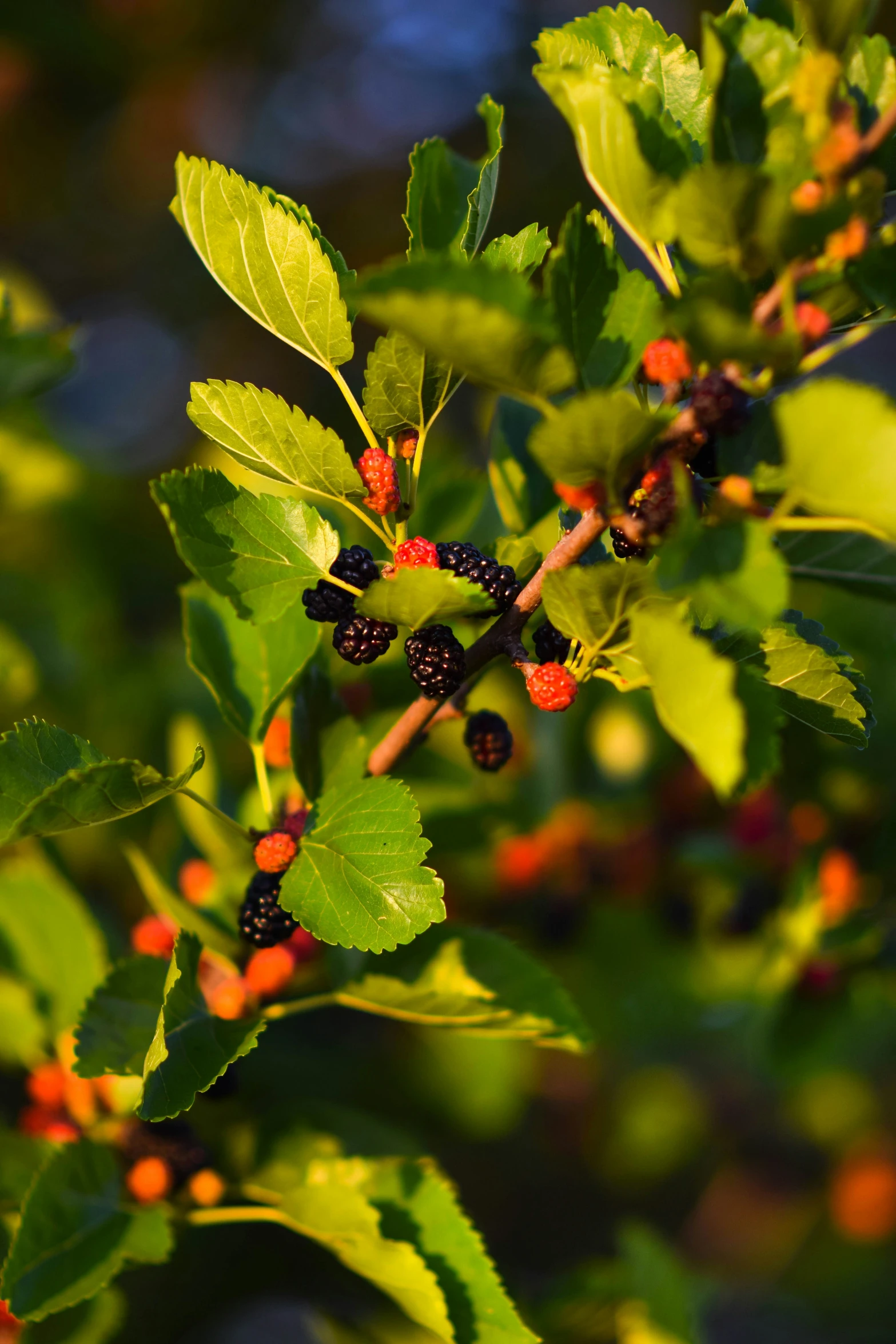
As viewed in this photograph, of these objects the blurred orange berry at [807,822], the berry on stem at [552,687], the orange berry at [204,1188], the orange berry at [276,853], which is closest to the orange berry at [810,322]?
the berry on stem at [552,687]

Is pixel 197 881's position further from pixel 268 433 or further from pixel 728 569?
pixel 728 569

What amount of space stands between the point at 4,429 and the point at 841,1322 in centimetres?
245

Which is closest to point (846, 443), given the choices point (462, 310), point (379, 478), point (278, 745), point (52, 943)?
point (462, 310)

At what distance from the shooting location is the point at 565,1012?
32.3 inches

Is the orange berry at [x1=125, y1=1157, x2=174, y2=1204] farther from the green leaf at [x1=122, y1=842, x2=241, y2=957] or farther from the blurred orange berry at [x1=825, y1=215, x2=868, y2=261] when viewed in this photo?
the blurred orange berry at [x1=825, y1=215, x2=868, y2=261]

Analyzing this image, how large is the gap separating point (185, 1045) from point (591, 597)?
38 centimetres

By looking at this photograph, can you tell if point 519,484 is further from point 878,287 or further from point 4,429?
point 4,429

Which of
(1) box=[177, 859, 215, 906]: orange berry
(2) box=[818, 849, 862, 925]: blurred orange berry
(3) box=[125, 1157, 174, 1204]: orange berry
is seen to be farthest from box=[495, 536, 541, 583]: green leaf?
(2) box=[818, 849, 862, 925]: blurred orange berry

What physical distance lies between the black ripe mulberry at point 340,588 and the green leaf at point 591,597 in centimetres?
13

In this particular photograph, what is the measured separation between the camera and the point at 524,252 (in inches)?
25.3

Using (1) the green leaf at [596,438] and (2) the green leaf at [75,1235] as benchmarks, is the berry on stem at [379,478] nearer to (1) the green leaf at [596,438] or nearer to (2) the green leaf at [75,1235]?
(1) the green leaf at [596,438]

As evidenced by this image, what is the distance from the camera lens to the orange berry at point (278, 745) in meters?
0.94

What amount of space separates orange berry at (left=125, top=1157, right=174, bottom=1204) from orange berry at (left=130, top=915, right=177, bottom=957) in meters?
0.17

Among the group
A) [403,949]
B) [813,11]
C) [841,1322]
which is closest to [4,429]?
[403,949]
